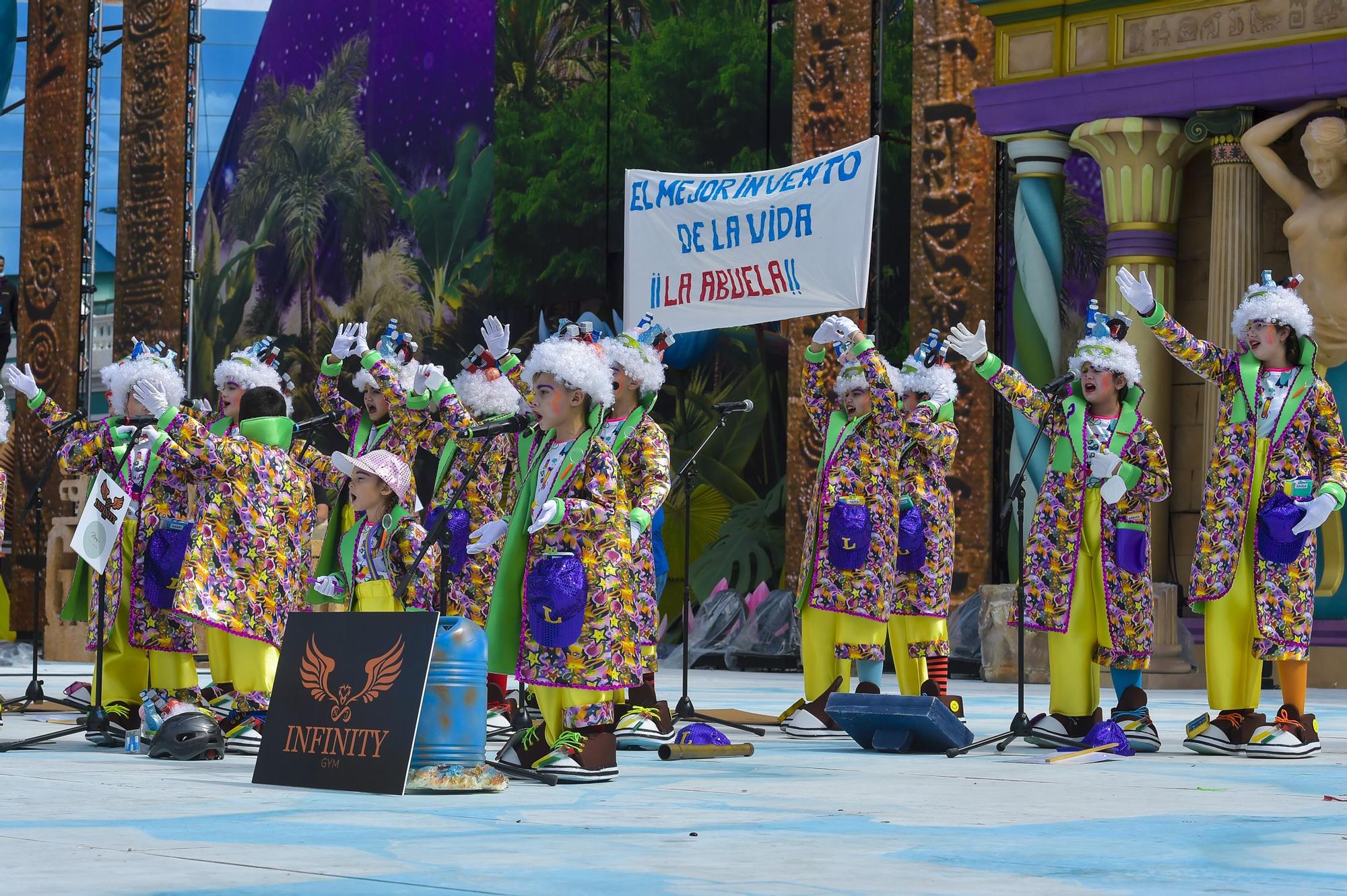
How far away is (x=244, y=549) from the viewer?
7652 millimetres

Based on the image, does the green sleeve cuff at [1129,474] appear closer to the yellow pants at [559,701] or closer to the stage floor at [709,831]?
the stage floor at [709,831]

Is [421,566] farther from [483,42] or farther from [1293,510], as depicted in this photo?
[483,42]

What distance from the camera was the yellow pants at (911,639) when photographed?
9.54 meters

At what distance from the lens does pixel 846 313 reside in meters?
15.1

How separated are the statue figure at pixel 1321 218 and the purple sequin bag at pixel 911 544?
4.59m

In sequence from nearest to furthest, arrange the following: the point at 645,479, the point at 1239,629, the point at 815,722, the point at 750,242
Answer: the point at 645,479 < the point at 1239,629 < the point at 815,722 < the point at 750,242

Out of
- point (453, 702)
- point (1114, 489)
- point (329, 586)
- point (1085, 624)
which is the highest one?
point (1114, 489)

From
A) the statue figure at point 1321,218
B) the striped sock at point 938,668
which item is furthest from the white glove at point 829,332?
the statue figure at point 1321,218

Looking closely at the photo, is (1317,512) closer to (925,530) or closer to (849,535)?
(849,535)

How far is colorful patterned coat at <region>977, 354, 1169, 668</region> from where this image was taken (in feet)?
26.1

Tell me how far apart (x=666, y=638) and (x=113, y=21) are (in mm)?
15064

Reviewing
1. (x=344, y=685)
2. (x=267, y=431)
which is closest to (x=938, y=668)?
(x=267, y=431)

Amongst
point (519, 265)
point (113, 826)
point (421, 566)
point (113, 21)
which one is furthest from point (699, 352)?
point (113, 21)

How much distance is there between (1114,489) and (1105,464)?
103 millimetres
